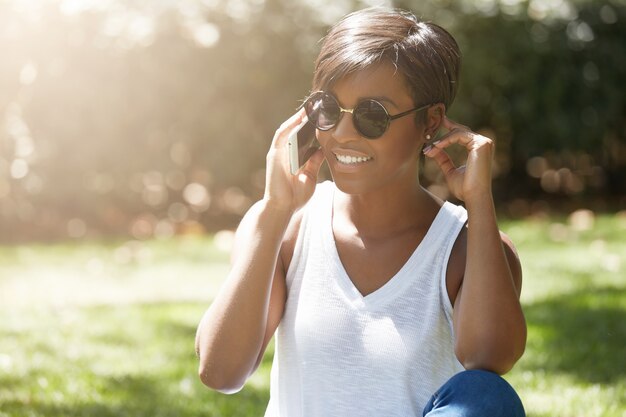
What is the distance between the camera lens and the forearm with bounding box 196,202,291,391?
272 cm

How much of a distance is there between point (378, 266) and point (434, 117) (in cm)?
42

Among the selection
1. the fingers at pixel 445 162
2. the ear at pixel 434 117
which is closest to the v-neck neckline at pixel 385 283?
the fingers at pixel 445 162

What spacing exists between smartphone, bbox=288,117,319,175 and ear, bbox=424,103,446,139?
1.02 ft

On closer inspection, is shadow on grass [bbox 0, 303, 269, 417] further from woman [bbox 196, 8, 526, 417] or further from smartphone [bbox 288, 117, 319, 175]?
smartphone [bbox 288, 117, 319, 175]

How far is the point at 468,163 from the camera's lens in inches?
107

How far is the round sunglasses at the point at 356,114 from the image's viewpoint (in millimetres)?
2627

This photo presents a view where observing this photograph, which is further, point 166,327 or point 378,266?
point 166,327

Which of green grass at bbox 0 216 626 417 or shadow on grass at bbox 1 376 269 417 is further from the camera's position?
green grass at bbox 0 216 626 417

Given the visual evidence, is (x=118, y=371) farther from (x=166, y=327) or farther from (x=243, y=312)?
(x=243, y=312)

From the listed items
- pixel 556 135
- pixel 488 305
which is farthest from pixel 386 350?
pixel 556 135

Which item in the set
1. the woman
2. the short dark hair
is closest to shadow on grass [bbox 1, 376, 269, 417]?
the woman

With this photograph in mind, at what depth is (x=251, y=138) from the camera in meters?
7.95

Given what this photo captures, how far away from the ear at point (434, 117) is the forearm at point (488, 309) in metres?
0.32

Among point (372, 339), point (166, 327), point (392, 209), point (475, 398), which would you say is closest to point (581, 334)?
point (166, 327)
